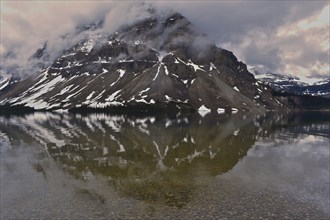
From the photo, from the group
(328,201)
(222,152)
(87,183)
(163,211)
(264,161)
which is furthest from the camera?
(222,152)

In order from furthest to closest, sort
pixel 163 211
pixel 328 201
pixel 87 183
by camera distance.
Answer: pixel 87 183, pixel 328 201, pixel 163 211

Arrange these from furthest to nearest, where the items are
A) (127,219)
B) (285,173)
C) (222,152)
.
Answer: (222,152)
(285,173)
(127,219)

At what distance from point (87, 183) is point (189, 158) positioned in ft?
87.1

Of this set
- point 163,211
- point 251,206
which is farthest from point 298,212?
point 163,211

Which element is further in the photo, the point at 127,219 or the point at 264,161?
the point at 264,161

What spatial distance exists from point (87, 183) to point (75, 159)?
68.9ft

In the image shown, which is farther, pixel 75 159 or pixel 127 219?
pixel 75 159

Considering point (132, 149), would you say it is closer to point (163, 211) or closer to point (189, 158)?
point (189, 158)

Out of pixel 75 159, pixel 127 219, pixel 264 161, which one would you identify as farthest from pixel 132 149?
pixel 127 219

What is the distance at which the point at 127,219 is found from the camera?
37906 mm

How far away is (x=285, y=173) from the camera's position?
201 ft

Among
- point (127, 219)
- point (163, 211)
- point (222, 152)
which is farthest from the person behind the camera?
point (222, 152)

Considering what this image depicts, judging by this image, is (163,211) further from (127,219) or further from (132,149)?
(132,149)

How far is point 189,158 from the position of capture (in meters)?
74.9
